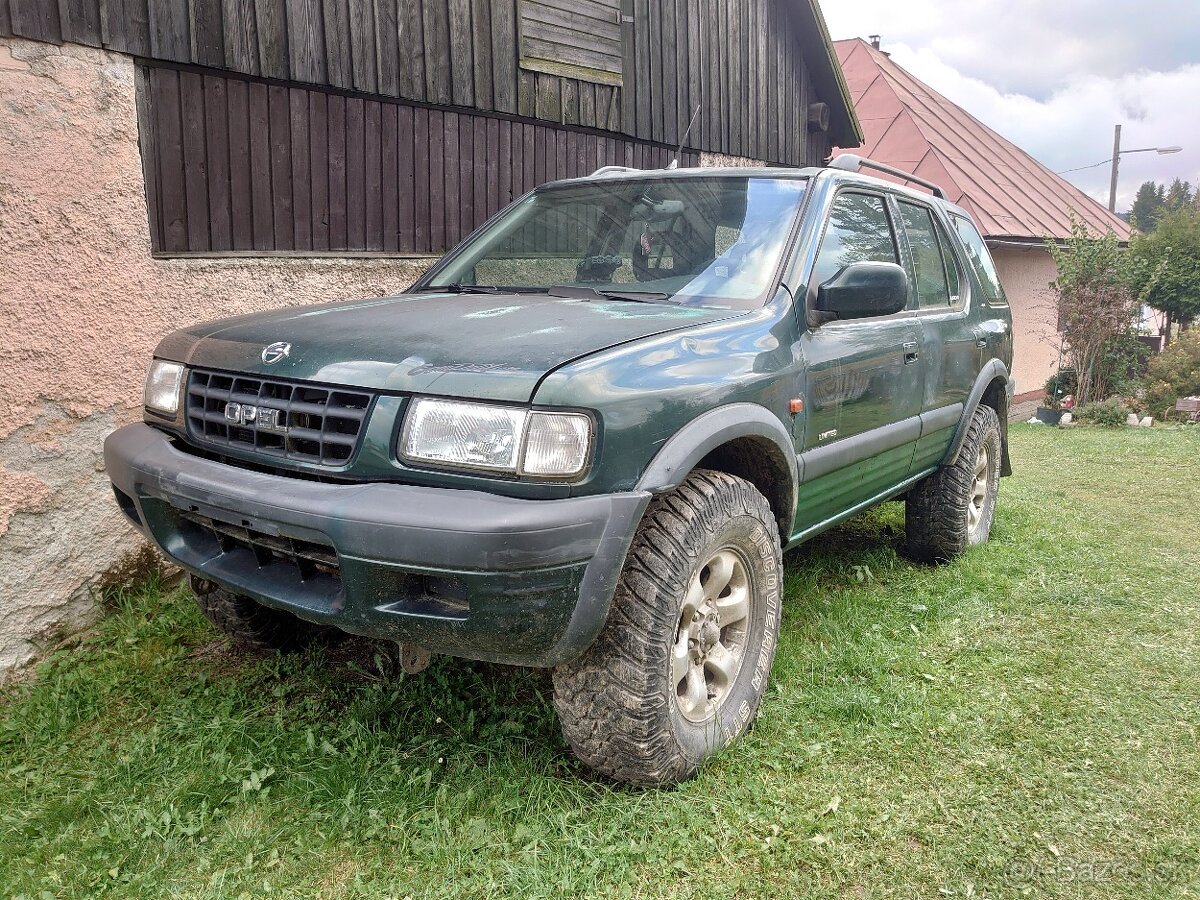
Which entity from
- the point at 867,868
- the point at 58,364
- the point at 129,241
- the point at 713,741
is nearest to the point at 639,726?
the point at 713,741

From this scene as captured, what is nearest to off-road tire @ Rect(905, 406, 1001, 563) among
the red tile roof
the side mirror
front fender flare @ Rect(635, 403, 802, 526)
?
the side mirror

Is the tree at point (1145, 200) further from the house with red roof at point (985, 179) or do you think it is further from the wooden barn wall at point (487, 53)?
the wooden barn wall at point (487, 53)

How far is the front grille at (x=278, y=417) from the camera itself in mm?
2410

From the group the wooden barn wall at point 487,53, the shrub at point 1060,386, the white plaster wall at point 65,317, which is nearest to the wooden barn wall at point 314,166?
the wooden barn wall at point 487,53

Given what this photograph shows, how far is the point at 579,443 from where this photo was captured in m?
2.28

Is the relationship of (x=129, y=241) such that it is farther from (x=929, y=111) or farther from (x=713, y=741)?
(x=929, y=111)

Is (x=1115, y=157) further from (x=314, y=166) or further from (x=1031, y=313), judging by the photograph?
(x=314, y=166)

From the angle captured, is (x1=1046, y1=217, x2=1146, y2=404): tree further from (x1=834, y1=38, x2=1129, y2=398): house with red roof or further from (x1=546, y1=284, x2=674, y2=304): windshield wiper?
(x1=546, y1=284, x2=674, y2=304): windshield wiper

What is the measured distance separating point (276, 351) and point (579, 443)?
0.98m

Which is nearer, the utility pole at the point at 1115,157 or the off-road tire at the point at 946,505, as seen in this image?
the off-road tire at the point at 946,505

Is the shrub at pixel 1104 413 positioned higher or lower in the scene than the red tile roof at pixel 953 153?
lower

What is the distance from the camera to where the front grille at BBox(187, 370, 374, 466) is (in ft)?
7.91

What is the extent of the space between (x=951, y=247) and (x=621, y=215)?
207 cm

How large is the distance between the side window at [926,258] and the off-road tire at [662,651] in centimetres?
194
